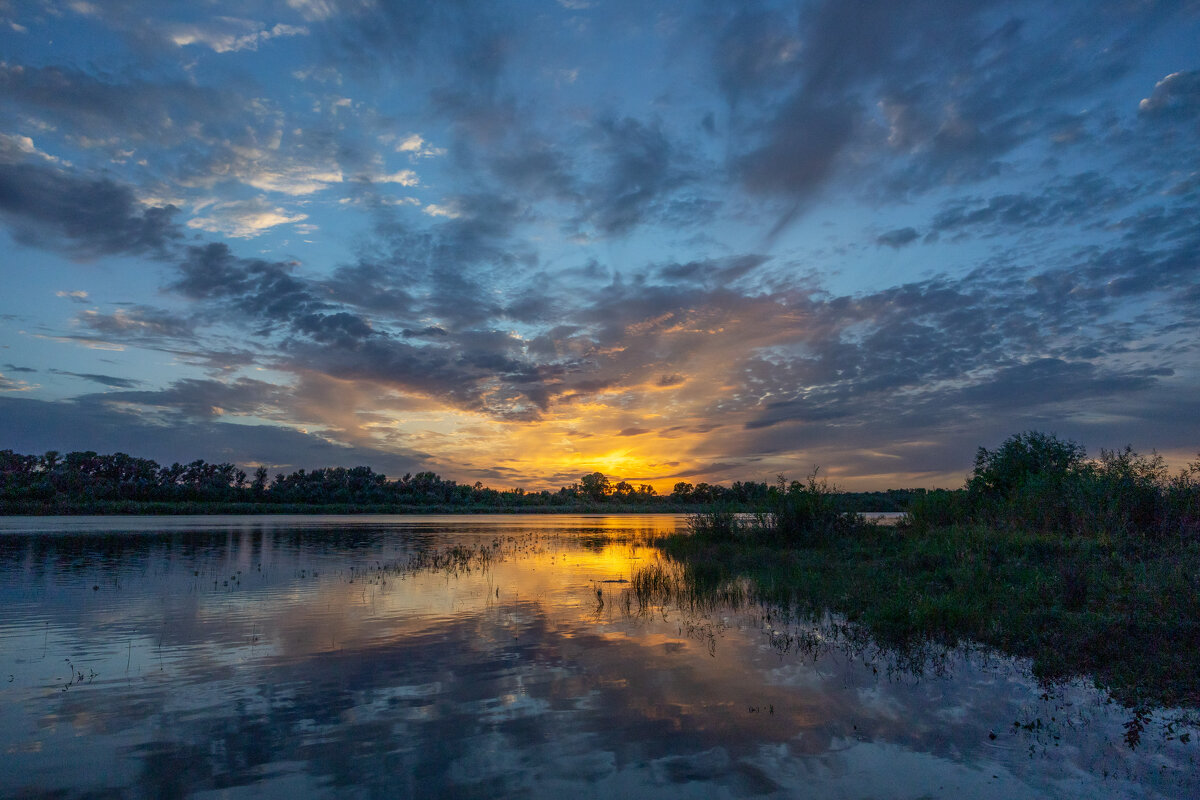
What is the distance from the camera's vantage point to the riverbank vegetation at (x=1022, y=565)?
450 inches

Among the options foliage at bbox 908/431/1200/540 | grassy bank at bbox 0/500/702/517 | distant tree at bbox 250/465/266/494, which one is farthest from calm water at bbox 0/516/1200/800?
distant tree at bbox 250/465/266/494

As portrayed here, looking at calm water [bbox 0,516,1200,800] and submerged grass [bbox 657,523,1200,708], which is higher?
submerged grass [bbox 657,523,1200,708]

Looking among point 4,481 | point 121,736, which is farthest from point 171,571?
point 4,481

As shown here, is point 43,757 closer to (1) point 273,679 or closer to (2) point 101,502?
(1) point 273,679

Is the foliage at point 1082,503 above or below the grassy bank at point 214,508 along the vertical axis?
above

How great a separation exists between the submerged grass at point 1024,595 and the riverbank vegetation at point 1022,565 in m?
0.04

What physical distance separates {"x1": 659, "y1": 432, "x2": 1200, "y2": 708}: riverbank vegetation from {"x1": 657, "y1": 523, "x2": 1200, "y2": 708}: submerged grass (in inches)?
1.7

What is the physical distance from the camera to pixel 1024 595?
15.1 metres

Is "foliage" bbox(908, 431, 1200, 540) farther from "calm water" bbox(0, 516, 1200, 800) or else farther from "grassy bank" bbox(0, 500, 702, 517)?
"grassy bank" bbox(0, 500, 702, 517)

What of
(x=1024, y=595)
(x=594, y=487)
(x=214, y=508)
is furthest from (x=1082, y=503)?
(x=594, y=487)

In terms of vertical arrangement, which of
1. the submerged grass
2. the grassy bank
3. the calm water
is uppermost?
the submerged grass

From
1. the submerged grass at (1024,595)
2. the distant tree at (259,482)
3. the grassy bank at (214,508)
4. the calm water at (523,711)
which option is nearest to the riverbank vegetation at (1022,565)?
the submerged grass at (1024,595)

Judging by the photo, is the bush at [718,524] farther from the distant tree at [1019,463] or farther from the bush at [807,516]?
the distant tree at [1019,463]

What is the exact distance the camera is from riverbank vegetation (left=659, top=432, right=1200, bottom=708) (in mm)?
11438
